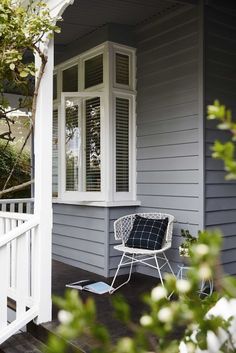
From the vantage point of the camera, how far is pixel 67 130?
5.04 metres

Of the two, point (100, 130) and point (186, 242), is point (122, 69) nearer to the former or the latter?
point (100, 130)

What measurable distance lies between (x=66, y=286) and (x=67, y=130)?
1.98 metres

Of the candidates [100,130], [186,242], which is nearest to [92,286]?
[186,242]

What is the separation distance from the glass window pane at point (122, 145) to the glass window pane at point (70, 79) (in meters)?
0.83

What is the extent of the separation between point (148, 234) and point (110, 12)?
2.44 metres

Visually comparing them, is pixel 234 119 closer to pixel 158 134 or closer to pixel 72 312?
pixel 158 134

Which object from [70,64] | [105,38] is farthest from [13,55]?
[70,64]

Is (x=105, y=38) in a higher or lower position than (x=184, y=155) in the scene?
higher

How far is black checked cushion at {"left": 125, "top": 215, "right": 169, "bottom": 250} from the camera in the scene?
3910 millimetres

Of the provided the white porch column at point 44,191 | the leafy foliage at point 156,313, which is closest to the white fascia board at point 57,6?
the white porch column at point 44,191

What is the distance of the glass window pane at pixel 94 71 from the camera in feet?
15.6

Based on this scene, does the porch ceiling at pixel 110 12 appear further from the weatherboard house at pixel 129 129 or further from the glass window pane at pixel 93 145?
the glass window pane at pixel 93 145

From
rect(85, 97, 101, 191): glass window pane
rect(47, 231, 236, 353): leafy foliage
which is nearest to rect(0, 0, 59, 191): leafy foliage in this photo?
rect(85, 97, 101, 191): glass window pane

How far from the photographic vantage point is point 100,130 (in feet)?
15.4
